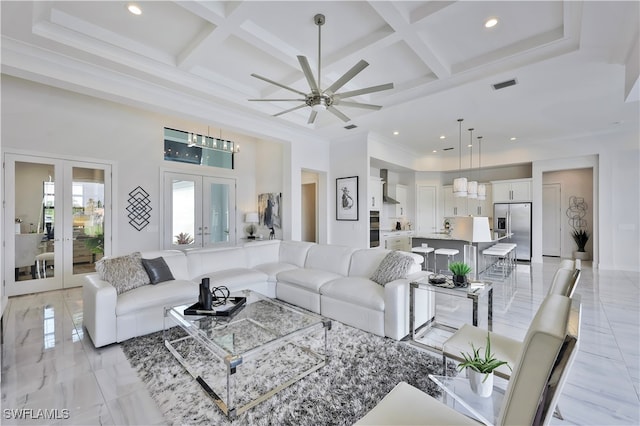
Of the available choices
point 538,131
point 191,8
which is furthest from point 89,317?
point 538,131

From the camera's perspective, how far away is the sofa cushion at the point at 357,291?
3.01 metres

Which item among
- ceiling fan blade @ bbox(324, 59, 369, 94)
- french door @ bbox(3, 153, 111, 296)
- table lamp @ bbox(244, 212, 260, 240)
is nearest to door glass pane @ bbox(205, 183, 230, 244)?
table lamp @ bbox(244, 212, 260, 240)

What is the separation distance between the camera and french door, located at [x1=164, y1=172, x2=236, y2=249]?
616cm

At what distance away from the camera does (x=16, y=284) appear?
4.52 metres

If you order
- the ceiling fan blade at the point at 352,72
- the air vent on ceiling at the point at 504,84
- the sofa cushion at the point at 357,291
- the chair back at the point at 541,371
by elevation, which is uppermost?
the air vent on ceiling at the point at 504,84

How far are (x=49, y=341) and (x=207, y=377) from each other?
1960 millimetres

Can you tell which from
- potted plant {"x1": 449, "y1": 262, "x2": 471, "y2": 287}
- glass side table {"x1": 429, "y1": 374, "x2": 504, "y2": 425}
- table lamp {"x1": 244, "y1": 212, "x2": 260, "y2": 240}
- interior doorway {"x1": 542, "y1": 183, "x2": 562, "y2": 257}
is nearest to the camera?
glass side table {"x1": 429, "y1": 374, "x2": 504, "y2": 425}

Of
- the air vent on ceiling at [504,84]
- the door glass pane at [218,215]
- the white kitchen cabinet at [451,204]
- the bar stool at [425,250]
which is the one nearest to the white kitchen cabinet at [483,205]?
the white kitchen cabinet at [451,204]

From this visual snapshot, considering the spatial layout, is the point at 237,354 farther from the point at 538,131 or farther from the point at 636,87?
the point at 538,131

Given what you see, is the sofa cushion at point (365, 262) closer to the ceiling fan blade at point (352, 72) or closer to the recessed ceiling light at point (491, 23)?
the ceiling fan blade at point (352, 72)

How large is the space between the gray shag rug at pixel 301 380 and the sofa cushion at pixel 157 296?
1.14 feet

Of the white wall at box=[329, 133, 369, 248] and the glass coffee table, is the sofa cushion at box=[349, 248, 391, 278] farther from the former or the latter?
the white wall at box=[329, 133, 369, 248]

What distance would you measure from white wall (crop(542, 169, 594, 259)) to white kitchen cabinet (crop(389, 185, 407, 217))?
418cm

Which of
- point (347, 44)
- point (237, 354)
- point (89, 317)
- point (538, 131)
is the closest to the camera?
point (237, 354)
